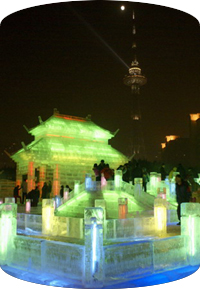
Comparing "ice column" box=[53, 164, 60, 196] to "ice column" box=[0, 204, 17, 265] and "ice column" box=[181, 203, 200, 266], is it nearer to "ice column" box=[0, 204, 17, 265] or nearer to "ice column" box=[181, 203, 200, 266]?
"ice column" box=[0, 204, 17, 265]

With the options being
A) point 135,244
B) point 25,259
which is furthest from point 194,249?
point 25,259

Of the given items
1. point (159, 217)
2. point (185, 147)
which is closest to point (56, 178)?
point (159, 217)

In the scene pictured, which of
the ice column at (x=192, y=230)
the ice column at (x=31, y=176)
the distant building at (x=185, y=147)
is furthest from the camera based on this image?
the distant building at (x=185, y=147)

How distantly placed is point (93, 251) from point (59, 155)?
16242 millimetres

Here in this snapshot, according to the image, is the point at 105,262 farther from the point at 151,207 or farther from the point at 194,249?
the point at 151,207

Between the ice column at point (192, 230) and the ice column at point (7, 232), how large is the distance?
3.33 metres

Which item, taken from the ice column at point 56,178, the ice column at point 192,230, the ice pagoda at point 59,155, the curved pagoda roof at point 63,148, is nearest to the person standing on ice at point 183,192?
the ice column at point 192,230

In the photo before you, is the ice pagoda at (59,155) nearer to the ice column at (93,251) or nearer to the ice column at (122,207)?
the ice column at (122,207)

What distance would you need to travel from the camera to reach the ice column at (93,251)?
179 inches

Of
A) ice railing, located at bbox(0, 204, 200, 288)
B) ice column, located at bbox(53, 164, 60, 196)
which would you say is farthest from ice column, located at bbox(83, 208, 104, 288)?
ice column, located at bbox(53, 164, 60, 196)

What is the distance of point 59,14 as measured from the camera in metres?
5.58

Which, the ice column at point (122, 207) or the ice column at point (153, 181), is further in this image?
the ice column at point (153, 181)

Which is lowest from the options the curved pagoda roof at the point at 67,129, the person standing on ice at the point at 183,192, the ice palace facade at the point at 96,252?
the ice palace facade at the point at 96,252

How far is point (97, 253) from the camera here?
185 inches
